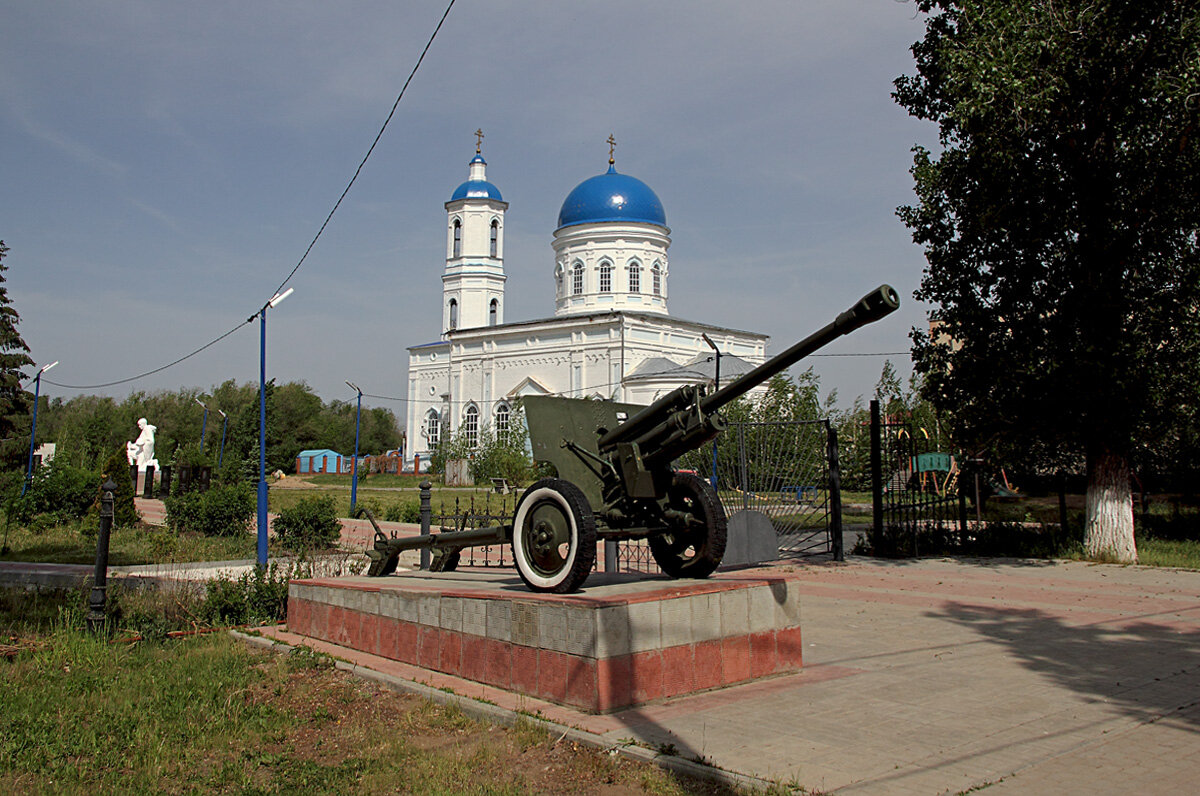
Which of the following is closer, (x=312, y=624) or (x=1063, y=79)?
(x=312, y=624)

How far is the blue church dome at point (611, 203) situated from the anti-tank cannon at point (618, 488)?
148 ft

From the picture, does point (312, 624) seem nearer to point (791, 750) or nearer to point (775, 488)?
point (791, 750)

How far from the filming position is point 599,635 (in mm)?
5250

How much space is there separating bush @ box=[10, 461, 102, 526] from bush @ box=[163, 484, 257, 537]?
3014 mm

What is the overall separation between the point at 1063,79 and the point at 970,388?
14.7 feet

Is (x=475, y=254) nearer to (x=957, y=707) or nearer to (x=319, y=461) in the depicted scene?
(x=319, y=461)

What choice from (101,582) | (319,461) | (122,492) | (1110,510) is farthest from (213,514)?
(319,461)

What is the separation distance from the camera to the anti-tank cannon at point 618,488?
597 cm

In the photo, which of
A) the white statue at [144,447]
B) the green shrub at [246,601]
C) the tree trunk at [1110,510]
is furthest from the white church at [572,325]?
the green shrub at [246,601]

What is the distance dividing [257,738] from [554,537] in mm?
2147

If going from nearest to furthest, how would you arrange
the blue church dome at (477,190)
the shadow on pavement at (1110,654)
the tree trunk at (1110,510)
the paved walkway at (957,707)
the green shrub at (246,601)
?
1. the paved walkway at (957,707)
2. the shadow on pavement at (1110,654)
3. the green shrub at (246,601)
4. the tree trunk at (1110,510)
5. the blue church dome at (477,190)

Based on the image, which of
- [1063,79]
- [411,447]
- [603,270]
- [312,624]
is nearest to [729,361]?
[603,270]

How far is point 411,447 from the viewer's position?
191 feet

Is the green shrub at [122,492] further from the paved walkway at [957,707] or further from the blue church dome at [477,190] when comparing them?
the blue church dome at [477,190]
